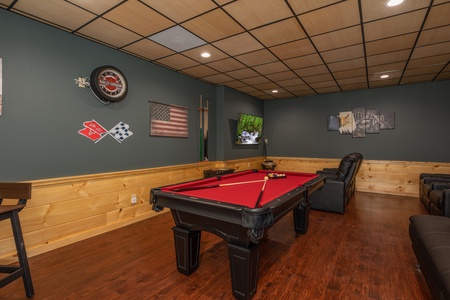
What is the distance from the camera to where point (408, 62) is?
392 centimetres

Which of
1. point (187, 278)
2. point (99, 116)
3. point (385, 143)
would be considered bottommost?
point (187, 278)

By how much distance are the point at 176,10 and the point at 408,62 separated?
3988mm

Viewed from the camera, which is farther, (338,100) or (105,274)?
(338,100)

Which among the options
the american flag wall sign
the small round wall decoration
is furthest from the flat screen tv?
the small round wall decoration

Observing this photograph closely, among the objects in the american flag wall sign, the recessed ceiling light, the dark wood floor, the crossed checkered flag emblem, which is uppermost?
the recessed ceiling light

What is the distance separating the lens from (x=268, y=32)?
288 cm

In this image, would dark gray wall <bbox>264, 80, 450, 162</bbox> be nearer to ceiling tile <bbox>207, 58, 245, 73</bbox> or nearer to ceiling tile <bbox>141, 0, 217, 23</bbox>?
ceiling tile <bbox>207, 58, 245, 73</bbox>

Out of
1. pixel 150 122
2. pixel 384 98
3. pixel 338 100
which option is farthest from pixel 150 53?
pixel 384 98

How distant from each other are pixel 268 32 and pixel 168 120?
231 cm

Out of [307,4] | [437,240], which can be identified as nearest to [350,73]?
[307,4]

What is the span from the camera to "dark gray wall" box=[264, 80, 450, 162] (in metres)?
5.20

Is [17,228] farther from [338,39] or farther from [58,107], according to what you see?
[338,39]

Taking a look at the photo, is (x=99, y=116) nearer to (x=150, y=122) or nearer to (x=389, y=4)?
(x=150, y=122)

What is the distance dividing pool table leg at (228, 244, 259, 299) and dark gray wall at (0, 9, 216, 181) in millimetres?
2442
